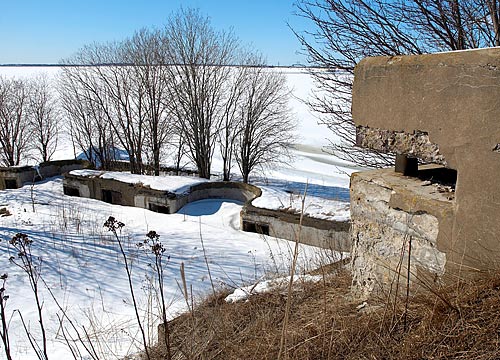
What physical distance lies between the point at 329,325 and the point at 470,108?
1699 mm

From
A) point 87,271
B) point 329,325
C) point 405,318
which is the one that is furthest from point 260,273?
point 405,318

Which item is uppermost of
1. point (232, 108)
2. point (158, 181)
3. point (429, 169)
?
point (232, 108)

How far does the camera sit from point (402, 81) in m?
2.66

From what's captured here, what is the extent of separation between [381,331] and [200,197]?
14466 mm

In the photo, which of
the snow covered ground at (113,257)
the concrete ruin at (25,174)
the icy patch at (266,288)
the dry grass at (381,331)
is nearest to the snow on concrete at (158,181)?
the snow covered ground at (113,257)

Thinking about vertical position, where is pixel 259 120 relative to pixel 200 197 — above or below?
above

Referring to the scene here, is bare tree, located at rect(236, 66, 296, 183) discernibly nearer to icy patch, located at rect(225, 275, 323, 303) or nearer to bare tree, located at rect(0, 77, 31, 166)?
bare tree, located at rect(0, 77, 31, 166)

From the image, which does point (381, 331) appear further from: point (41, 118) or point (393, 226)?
point (41, 118)

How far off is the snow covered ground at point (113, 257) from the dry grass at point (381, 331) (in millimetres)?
796

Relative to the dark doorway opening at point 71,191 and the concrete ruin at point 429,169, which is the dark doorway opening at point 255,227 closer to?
the concrete ruin at point 429,169

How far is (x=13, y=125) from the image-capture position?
25266 mm

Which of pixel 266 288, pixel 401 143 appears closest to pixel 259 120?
pixel 266 288

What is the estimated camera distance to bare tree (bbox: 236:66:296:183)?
76.5ft

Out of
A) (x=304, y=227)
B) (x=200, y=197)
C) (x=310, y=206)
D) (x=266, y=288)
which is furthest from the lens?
(x=200, y=197)
